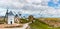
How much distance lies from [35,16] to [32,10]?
0.45 ft

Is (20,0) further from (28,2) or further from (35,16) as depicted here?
(35,16)

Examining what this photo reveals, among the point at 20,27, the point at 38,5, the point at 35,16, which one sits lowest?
the point at 20,27

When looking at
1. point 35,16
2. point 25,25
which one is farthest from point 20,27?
point 35,16

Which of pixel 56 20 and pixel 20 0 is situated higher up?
pixel 20 0

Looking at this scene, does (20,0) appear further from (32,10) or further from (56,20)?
(56,20)

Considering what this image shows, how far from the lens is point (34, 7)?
11.7ft

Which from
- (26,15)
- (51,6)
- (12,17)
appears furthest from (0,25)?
(51,6)

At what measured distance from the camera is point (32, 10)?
11.7ft

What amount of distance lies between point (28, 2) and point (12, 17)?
448 mm

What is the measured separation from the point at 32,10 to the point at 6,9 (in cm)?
52

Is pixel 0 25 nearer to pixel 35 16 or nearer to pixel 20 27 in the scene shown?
pixel 20 27

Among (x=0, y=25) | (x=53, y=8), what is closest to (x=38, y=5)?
(x=53, y=8)

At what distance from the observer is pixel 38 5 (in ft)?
11.8

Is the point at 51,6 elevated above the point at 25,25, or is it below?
above
